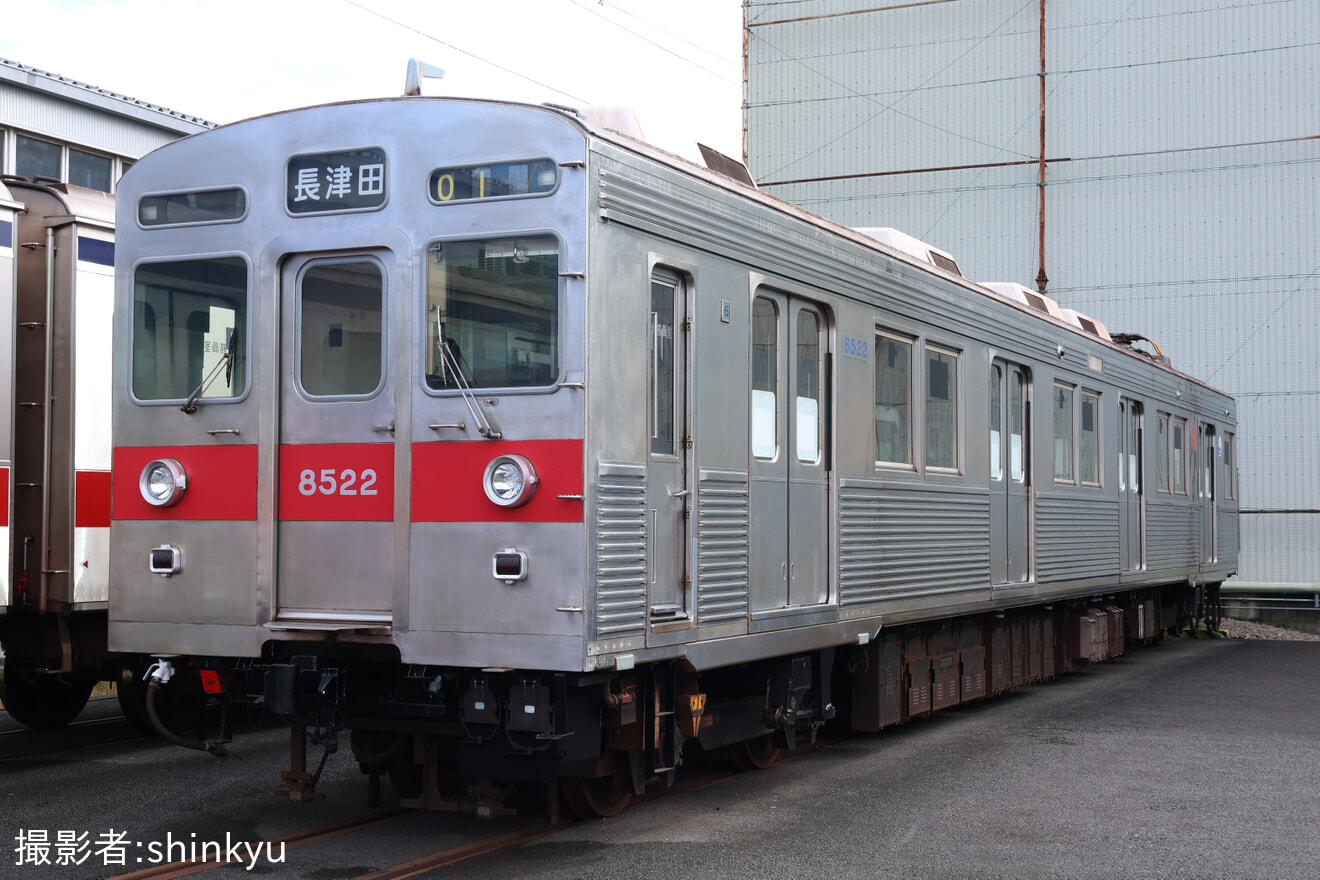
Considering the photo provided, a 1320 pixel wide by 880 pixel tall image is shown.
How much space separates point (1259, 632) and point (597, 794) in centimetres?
1705

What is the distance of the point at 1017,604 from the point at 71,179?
54.6ft

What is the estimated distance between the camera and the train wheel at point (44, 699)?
9.74 meters

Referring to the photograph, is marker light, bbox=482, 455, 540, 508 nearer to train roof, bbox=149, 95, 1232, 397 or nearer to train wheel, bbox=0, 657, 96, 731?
train roof, bbox=149, 95, 1232, 397

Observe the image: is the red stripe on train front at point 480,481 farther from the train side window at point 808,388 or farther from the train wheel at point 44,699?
the train wheel at point 44,699

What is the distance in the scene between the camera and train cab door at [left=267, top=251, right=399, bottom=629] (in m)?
6.36

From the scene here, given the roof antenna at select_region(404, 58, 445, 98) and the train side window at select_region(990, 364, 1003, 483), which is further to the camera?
the train side window at select_region(990, 364, 1003, 483)

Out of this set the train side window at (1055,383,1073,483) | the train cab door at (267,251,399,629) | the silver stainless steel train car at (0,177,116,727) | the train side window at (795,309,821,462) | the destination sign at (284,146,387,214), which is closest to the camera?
the train cab door at (267,251,399,629)

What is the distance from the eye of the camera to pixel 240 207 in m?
6.73

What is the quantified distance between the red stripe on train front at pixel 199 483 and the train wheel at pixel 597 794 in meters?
2.02

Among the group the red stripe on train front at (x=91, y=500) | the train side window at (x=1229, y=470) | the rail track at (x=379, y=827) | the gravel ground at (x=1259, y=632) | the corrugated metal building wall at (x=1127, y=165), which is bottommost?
the gravel ground at (x=1259, y=632)

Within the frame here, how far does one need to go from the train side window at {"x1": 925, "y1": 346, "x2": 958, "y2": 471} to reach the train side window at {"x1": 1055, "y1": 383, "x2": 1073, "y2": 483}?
2.62 m

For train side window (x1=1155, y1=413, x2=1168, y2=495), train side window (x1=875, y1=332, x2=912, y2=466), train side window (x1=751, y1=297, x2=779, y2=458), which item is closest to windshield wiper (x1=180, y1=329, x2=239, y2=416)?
train side window (x1=751, y1=297, x2=779, y2=458)

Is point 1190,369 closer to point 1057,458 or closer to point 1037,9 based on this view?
point 1037,9

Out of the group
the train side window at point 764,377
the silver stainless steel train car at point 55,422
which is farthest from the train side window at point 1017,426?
the silver stainless steel train car at point 55,422
